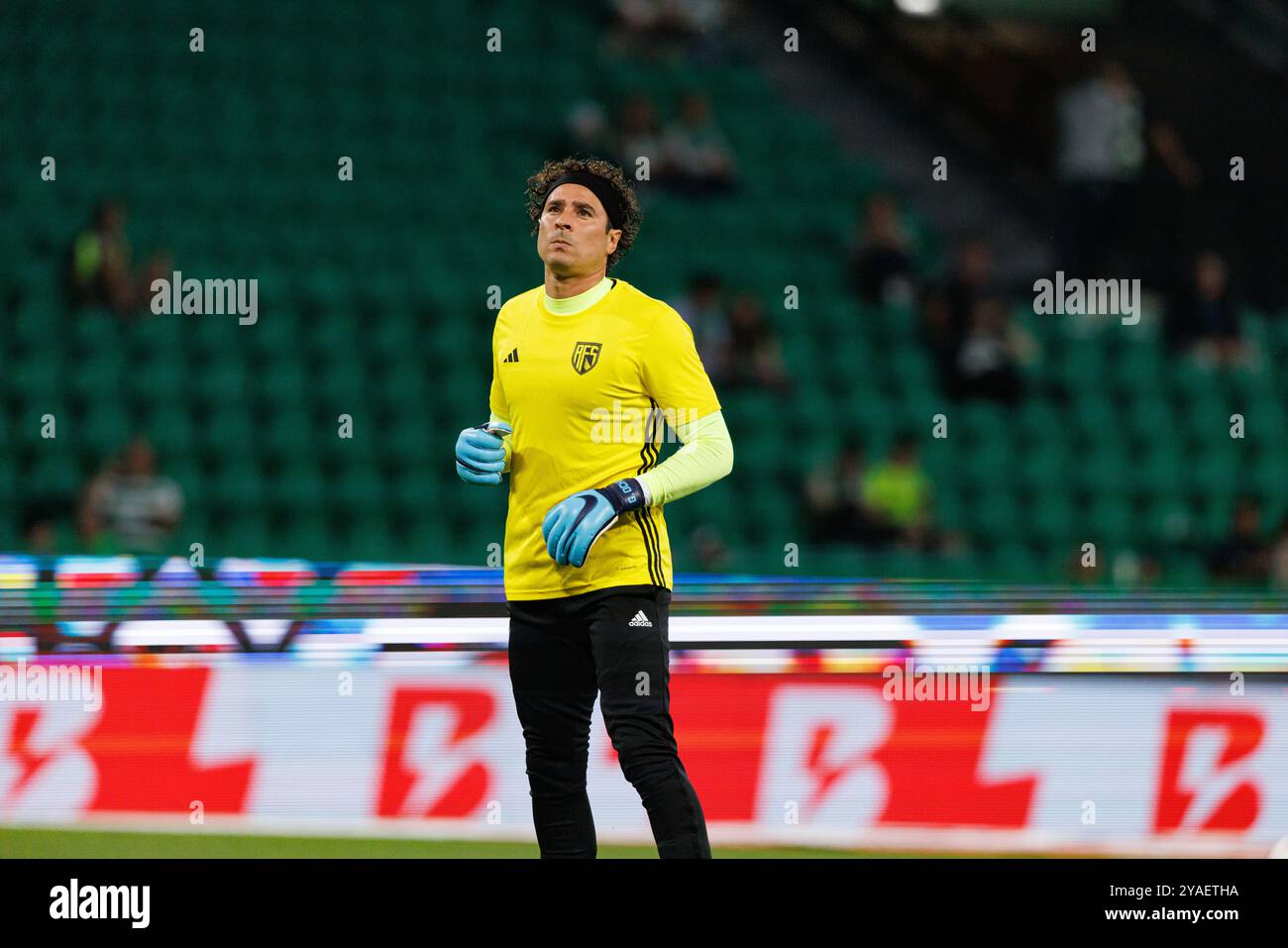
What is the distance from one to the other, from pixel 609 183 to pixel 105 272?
180 inches

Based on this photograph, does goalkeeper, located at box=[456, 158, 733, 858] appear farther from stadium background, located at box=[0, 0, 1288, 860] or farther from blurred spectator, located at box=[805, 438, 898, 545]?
blurred spectator, located at box=[805, 438, 898, 545]

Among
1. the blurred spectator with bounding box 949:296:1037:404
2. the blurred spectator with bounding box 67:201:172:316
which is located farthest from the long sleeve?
the blurred spectator with bounding box 949:296:1037:404

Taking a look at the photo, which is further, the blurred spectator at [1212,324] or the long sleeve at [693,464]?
the blurred spectator at [1212,324]

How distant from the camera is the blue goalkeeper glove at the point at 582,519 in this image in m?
3.17

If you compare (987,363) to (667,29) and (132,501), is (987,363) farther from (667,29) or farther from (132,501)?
(132,501)

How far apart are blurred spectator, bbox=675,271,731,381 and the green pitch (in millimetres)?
3629

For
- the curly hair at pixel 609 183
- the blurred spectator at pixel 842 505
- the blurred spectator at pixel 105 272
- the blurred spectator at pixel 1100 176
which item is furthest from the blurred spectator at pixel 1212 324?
the curly hair at pixel 609 183

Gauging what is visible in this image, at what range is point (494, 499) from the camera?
21.7 ft

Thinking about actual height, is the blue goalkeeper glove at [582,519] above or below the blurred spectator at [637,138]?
below

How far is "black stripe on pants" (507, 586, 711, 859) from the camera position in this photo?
125 inches

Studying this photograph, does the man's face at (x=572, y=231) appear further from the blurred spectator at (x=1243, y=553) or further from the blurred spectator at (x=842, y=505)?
the blurred spectator at (x=1243, y=553)

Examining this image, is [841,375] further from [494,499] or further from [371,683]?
[371,683]

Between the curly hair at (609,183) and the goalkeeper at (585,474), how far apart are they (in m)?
0.03

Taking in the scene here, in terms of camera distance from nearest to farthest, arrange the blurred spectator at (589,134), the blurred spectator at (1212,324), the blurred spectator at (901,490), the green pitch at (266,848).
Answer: the green pitch at (266,848) < the blurred spectator at (901,490) < the blurred spectator at (1212,324) < the blurred spectator at (589,134)
